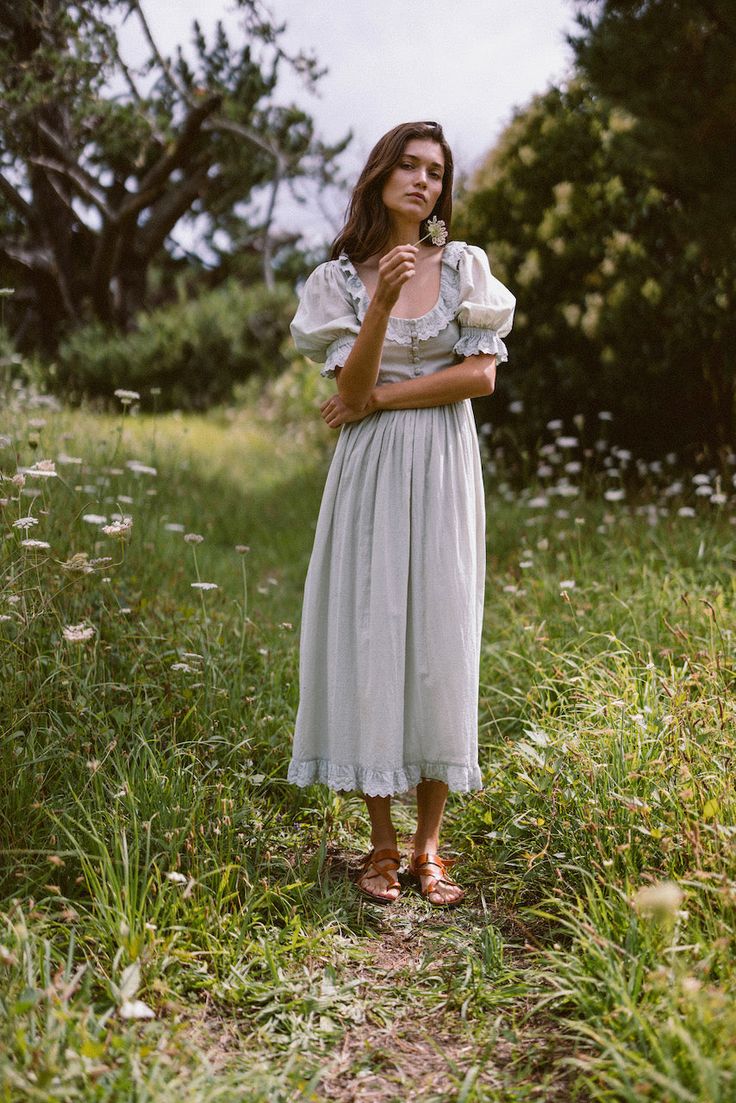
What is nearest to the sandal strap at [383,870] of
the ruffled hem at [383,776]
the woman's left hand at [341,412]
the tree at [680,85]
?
the ruffled hem at [383,776]

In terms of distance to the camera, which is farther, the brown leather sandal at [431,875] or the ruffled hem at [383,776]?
the brown leather sandal at [431,875]

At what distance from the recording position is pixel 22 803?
2471 millimetres

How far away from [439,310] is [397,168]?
1.32 ft

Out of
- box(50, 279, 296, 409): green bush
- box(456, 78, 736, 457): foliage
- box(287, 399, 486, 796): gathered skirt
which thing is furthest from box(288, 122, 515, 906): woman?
box(50, 279, 296, 409): green bush

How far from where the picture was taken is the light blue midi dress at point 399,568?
8.34 ft

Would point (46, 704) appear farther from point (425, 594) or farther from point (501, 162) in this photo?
point (501, 162)

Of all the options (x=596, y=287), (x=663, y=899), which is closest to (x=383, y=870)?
(x=663, y=899)

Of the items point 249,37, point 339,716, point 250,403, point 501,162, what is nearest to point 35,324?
point 250,403

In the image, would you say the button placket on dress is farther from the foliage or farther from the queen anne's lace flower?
the foliage

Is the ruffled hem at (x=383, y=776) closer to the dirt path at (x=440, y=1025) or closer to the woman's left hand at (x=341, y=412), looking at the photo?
the dirt path at (x=440, y=1025)

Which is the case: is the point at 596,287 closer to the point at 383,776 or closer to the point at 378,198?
the point at 378,198

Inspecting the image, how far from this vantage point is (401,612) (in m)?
2.55

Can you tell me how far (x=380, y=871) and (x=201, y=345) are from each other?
10.4 meters

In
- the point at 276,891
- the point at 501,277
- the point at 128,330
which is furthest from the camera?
the point at 128,330
